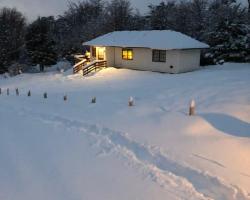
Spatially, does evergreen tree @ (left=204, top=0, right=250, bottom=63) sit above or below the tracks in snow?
above

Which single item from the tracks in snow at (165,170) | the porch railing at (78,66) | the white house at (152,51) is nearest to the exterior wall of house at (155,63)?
the white house at (152,51)

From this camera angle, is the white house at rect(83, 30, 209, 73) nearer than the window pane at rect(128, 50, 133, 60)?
Yes

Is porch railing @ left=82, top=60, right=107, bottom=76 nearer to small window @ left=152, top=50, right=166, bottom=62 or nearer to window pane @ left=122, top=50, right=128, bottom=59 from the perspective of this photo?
window pane @ left=122, top=50, right=128, bottom=59

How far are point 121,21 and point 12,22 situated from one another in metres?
19.3

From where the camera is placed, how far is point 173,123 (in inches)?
622

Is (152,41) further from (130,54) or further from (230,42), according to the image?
(230,42)

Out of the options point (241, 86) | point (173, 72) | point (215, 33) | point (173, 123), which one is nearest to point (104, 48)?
point (173, 72)

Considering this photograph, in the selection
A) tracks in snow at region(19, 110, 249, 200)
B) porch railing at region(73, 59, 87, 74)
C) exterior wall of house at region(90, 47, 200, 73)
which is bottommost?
porch railing at region(73, 59, 87, 74)

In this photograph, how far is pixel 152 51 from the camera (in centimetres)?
3391

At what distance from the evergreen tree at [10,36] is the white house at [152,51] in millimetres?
21882

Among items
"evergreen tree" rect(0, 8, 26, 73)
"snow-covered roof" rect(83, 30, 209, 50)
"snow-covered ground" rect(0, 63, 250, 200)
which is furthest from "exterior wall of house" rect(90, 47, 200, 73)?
"evergreen tree" rect(0, 8, 26, 73)

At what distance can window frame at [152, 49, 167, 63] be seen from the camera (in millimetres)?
33188

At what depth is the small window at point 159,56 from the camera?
109 ft

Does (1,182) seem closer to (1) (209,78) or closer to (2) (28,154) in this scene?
(2) (28,154)
